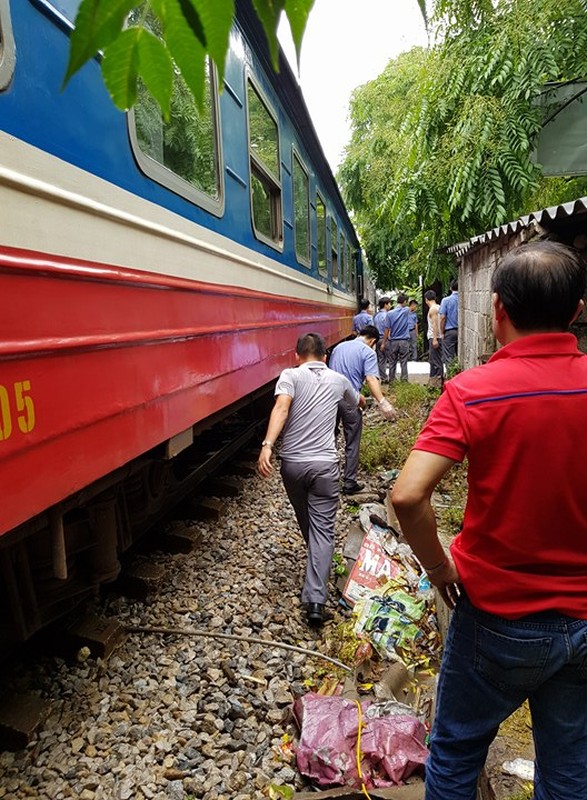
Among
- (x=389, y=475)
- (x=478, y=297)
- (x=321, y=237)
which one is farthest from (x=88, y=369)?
(x=321, y=237)

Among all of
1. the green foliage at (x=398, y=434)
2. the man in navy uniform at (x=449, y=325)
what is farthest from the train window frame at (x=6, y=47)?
the man in navy uniform at (x=449, y=325)

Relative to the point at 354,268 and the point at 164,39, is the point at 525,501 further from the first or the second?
the point at 354,268

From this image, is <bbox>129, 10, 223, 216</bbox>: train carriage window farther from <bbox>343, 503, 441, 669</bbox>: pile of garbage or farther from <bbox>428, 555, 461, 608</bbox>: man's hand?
<bbox>343, 503, 441, 669</bbox>: pile of garbage

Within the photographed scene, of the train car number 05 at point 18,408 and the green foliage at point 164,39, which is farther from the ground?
the green foliage at point 164,39

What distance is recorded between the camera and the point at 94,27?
64cm

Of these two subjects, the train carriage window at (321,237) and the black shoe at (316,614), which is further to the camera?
the train carriage window at (321,237)

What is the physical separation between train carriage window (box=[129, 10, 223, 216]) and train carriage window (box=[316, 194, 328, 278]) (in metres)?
4.48

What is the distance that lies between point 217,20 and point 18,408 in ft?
3.33

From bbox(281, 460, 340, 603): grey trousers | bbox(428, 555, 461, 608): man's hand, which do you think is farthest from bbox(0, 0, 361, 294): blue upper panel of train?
bbox(281, 460, 340, 603): grey trousers

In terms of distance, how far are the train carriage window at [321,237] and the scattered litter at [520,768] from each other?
626 cm

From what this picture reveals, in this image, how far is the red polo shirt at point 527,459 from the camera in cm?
123

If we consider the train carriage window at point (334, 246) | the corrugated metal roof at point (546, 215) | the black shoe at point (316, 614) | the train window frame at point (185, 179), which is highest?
the train carriage window at point (334, 246)

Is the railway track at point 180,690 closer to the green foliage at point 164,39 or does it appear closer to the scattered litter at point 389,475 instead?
the scattered litter at point 389,475

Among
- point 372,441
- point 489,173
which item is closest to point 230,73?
point 489,173
